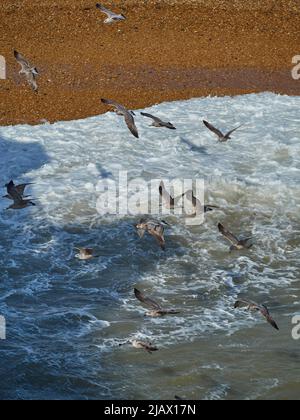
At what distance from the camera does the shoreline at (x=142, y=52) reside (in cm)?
2114

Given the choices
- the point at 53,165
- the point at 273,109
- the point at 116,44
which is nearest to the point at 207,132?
the point at 273,109

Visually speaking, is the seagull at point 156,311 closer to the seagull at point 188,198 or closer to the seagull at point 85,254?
the seagull at point 85,254

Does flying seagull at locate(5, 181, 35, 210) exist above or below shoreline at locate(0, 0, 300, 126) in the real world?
below

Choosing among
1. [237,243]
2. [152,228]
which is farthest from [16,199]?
[237,243]

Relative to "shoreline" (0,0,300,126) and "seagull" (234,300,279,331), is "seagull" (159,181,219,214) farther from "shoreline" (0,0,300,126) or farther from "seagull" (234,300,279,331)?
"shoreline" (0,0,300,126)

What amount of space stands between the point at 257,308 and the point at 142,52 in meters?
13.4

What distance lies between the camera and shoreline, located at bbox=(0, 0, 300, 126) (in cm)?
2114

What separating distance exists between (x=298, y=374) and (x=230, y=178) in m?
6.72

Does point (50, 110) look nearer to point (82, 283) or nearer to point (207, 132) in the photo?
point (207, 132)

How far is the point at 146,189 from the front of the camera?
16.5m

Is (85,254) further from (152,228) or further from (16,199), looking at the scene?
(16,199)

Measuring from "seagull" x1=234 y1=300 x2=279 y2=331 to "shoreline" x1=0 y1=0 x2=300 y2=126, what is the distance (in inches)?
347

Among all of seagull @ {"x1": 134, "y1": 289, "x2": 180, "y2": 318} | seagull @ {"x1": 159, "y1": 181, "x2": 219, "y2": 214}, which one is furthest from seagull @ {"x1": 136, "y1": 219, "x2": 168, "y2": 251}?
seagull @ {"x1": 134, "y1": 289, "x2": 180, "y2": 318}

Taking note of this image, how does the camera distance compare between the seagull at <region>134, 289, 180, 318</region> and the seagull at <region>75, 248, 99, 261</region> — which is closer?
the seagull at <region>134, 289, 180, 318</region>
